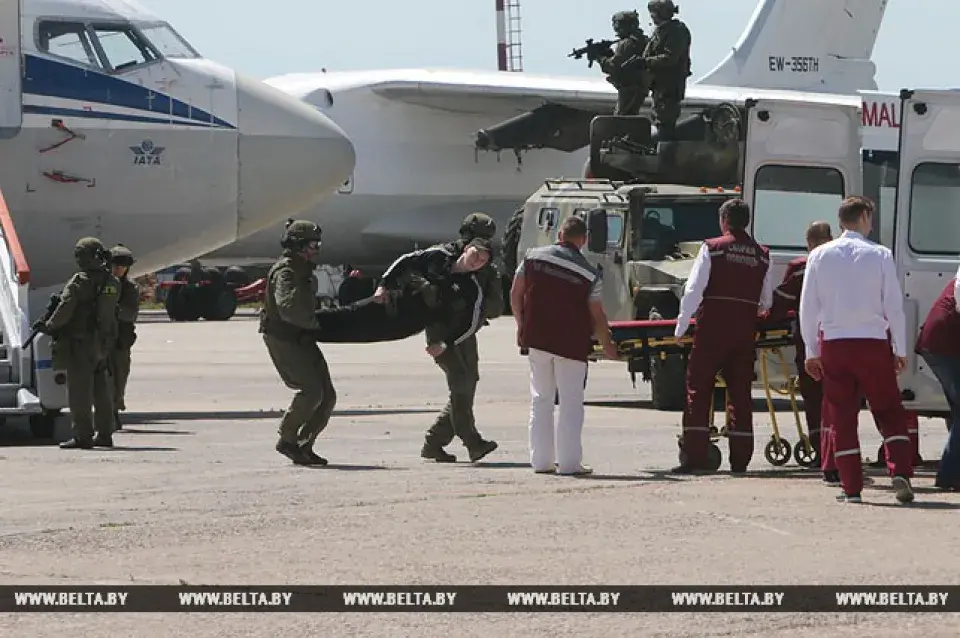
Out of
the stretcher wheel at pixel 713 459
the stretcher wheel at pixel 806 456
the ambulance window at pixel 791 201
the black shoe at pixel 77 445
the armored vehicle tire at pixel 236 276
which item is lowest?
the armored vehicle tire at pixel 236 276

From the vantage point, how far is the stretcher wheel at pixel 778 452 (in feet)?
41.8

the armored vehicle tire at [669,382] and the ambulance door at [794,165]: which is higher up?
the ambulance door at [794,165]

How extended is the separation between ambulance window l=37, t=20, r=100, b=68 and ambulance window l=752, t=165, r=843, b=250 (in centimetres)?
622

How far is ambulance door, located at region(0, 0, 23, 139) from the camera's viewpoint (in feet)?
56.5

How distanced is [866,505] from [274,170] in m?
9.34

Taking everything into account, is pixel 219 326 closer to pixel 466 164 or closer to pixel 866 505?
pixel 466 164

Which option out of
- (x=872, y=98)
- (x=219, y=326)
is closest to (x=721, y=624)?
(x=872, y=98)

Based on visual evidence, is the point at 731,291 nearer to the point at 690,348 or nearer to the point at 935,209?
the point at 690,348

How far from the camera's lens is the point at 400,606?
7441 millimetres

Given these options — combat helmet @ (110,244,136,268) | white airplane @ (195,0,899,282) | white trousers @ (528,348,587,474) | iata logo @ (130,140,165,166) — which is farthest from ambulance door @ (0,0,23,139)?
white airplane @ (195,0,899,282)

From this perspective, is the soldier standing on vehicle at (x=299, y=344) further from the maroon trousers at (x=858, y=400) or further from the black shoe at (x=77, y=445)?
the maroon trousers at (x=858, y=400)

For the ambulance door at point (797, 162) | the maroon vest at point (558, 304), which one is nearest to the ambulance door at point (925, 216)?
the ambulance door at point (797, 162)

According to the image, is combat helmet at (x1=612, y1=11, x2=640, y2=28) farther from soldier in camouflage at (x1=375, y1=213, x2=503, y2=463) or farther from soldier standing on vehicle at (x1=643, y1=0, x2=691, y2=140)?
soldier in camouflage at (x1=375, y1=213, x2=503, y2=463)

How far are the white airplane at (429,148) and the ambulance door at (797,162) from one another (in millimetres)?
21205
